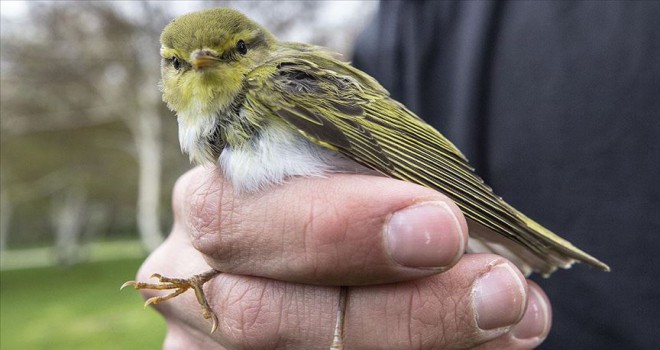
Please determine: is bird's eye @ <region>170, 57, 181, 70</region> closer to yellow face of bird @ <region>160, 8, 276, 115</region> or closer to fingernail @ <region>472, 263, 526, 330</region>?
yellow face of bird @ <region>160, 8, 276, 115</region>

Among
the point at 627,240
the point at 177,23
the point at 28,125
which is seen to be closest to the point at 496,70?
the point at 627,240

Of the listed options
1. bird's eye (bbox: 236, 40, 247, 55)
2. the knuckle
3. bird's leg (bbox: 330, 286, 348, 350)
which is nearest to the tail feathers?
bird's leg (bbox: 330, 286, 348, 350)

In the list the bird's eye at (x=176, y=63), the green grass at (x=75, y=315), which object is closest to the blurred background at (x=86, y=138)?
the green grass at (x=75, y=315)

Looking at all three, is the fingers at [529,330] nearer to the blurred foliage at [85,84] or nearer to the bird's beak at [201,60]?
the bird's beak at [201,60]

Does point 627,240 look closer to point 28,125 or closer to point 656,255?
point 656,255

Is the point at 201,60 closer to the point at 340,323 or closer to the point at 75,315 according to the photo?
the point at 340,323

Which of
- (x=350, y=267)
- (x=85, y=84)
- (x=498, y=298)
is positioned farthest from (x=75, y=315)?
(x=498, y=298)
